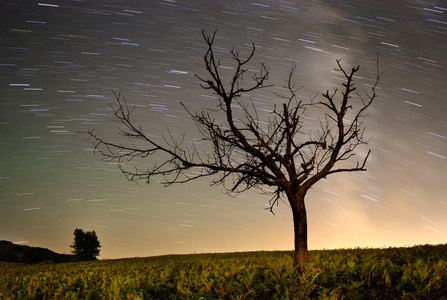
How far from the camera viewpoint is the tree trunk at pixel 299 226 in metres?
8.07

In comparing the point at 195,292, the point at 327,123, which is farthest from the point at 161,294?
the point at 327,123

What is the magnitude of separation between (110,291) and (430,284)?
4.63m

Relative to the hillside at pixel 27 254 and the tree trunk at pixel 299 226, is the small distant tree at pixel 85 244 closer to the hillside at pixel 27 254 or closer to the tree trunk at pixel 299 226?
the hillside at pixel 27 254

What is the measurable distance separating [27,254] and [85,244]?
1126 cm

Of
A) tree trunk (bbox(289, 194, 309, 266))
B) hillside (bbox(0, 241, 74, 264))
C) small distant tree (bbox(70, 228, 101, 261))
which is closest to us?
tree trunk (bbox(289, 194, 309, 266))

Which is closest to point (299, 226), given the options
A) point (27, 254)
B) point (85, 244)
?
point (27, 254)

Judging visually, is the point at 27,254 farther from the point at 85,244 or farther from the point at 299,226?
the point at 299,226

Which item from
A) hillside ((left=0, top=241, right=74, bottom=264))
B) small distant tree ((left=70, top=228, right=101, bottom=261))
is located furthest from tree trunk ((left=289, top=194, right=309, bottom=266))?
small distant tree ((left=70, top=228, right=101, bottom=261))

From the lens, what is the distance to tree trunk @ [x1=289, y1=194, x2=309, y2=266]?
→ 318 inches

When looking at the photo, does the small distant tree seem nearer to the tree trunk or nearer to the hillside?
the hillside

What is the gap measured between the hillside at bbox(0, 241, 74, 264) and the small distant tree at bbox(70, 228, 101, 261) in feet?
11.5

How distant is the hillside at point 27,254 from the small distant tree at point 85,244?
3.50 m

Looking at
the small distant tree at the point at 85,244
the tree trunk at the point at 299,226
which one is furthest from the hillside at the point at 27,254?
the tree trunk at the point at 299,226

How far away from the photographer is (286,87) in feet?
32.6
